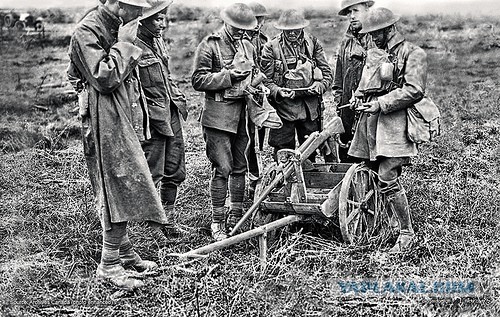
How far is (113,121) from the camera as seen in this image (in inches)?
193

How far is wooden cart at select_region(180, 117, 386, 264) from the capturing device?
5496 millimetres

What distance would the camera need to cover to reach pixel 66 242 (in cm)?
606

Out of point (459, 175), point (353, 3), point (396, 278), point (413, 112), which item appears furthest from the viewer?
point (459, 175)

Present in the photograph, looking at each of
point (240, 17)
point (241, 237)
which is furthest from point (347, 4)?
point (241, 237)

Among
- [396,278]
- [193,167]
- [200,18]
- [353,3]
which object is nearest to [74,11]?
[200,18]

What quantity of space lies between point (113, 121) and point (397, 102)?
7.95 feet

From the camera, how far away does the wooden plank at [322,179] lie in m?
6.44

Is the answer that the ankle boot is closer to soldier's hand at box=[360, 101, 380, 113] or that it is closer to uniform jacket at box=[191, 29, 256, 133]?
uniform jacket at box=[191, 29, 256, 133]

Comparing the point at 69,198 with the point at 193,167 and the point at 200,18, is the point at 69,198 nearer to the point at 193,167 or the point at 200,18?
the point at 193,167

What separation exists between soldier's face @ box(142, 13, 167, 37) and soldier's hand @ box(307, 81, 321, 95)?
189 cm

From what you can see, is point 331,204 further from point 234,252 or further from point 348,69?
point 348,69

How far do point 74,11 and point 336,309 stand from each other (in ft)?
98.0

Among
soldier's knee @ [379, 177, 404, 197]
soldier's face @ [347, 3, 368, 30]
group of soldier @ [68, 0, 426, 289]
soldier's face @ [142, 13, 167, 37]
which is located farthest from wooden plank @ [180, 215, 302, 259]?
soldier's face @ [347, 3, 368, 30]

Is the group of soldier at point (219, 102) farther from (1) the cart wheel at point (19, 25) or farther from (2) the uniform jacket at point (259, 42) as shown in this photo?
(1) the cart wheel at point (19, 25)
